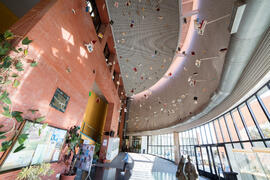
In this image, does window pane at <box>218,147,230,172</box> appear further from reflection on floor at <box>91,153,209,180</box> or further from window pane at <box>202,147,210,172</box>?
reflection on floor at <box>91,153,209,180</box>

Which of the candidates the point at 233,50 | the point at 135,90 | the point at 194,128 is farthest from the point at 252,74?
the point at 135,90

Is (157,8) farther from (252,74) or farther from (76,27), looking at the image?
(252,74)

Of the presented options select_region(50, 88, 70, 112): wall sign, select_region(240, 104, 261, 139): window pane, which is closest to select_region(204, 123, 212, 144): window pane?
select_region(240, 104, 261, 139): window pane

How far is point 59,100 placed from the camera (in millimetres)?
3174

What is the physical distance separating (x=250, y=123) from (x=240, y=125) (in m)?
0.69

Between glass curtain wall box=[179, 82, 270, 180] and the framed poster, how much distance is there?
5.74m

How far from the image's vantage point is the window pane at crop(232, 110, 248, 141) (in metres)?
5.14

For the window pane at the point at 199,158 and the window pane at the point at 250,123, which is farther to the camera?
the window pane at the point at 199,158

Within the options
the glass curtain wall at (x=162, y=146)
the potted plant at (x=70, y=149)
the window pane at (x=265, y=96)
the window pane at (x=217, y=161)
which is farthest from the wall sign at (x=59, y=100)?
the glass curtain wall at (x=162, y=146)

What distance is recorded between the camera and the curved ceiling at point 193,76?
378 cm

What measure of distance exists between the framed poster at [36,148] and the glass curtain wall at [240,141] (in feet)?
18.8

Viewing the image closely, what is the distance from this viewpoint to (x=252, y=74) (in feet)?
10.5

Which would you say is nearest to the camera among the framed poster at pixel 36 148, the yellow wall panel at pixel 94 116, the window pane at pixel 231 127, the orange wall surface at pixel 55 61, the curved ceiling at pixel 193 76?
the framed poster at pixel 36 148

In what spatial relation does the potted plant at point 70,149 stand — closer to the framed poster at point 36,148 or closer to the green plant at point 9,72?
the framed poster at point 36,148
